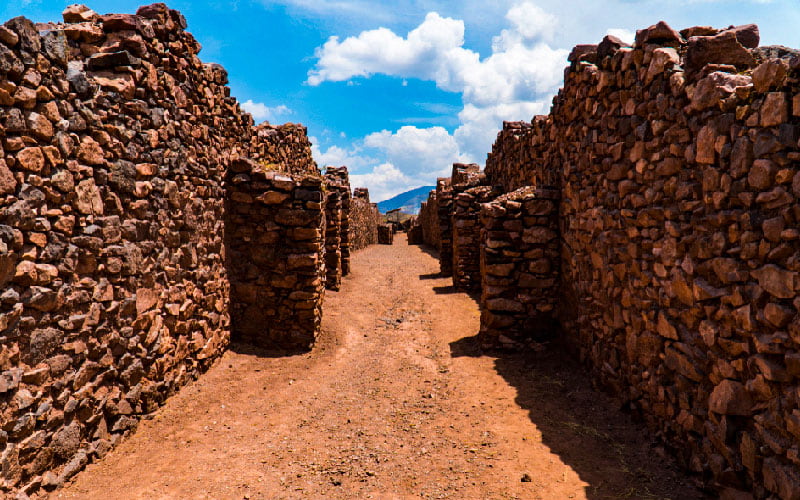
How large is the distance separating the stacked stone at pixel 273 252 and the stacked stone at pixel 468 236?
17.4 ft

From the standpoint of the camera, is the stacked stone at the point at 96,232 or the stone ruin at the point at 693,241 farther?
the stacked stone at the point at 96,232

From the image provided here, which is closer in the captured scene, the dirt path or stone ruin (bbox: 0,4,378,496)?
stone ruin (bbox: 0,4,378,496)

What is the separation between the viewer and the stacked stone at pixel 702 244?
2.93m

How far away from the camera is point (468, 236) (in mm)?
12281

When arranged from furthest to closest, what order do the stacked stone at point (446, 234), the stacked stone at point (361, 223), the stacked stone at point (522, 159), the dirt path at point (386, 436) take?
the stacked stone at point (361, 223), the stacked stone at point (446, 234), the stacked stone at point (522, 159), the dirt path at point (386, 436)

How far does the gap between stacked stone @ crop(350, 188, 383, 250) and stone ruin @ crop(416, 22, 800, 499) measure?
1449 cm

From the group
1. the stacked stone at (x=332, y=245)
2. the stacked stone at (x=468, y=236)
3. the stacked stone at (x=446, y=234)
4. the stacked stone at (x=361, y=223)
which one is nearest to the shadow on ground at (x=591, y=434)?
the stacked stone at (x=468, y=236)

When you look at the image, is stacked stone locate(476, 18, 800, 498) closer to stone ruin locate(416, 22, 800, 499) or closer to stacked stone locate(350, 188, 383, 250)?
stone ruin locate(416, 22, 800, 499)

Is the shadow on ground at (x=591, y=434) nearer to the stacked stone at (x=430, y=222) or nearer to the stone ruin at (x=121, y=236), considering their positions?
the stone ruin at (x=121, y=236)

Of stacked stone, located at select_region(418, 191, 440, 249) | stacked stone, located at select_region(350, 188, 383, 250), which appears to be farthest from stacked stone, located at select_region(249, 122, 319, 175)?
stacked stone, located at select_region(418, 191, 440, 249)

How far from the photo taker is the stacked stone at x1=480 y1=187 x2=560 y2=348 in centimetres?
765

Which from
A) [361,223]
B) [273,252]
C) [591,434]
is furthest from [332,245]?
[361,223]

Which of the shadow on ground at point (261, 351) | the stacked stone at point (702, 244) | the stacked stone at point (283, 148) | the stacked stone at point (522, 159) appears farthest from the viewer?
the stacked stone at point (283, 148)

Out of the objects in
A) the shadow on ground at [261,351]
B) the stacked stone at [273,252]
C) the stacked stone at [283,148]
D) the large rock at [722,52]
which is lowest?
the shadow on ground at [261,351]
